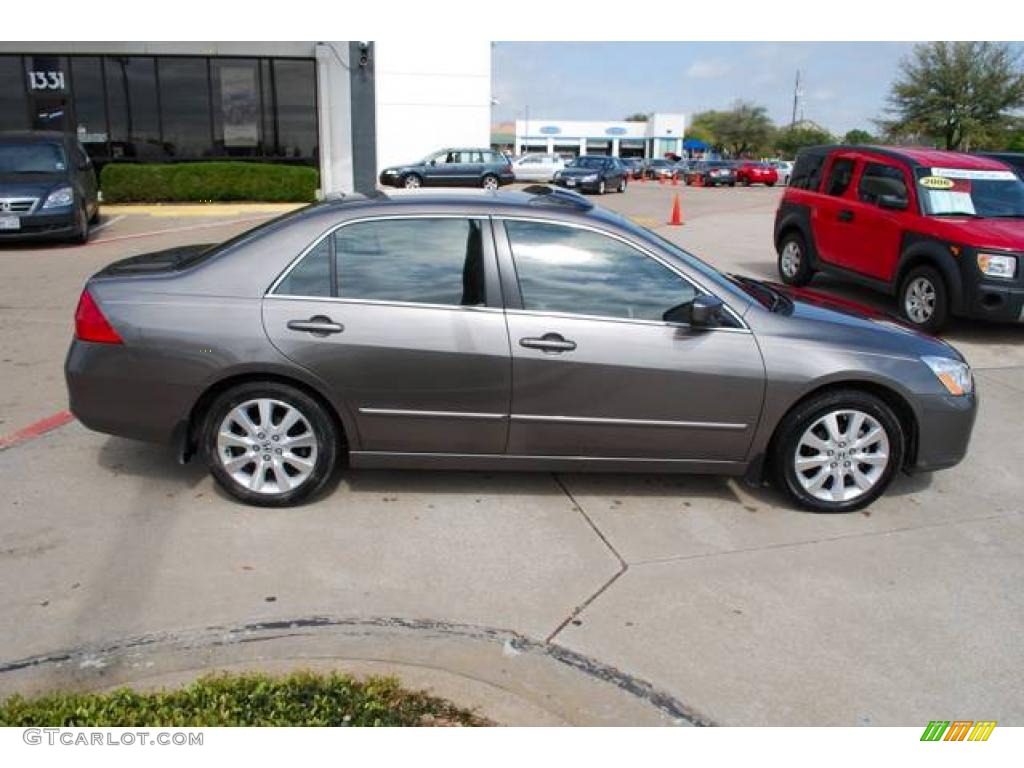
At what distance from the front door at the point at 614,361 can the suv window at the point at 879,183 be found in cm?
571

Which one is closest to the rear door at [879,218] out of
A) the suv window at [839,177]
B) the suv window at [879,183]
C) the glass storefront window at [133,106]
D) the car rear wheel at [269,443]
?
the suv window at [879,183]

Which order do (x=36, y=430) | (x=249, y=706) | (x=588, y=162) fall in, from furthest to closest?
(x=588, y=162)
(x=36, y=430)
(x=249, y=706)

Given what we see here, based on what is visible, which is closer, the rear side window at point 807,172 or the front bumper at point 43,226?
the rear side window at point 807,172

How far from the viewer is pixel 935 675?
3.03m

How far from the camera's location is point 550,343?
13.1 ft

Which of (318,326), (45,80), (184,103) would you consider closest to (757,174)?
(184,103)

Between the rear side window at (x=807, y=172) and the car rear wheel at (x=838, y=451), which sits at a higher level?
the rear side window at (x=807, y=172)

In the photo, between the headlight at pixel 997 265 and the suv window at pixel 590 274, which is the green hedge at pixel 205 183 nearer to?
the headlight at pixel 997 265

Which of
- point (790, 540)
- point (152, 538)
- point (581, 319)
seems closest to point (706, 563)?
point (790, 540)

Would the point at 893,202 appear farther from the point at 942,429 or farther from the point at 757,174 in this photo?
the point at 757,174

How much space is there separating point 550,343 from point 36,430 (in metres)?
3.45

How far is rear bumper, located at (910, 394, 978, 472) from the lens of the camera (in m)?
4.24

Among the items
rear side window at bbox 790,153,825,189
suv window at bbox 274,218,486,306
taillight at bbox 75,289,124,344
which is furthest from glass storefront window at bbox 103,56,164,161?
suv window at bbox 274,218,486,306

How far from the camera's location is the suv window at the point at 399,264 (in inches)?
160
